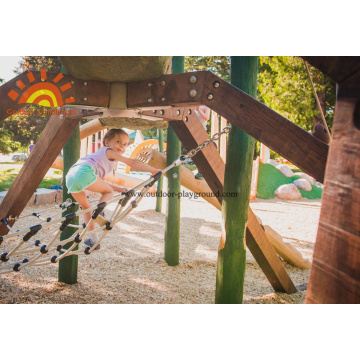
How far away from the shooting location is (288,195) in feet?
33.2

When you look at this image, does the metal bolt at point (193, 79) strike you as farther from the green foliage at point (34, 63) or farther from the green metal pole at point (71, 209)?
the green metal pole at point (71, 209)

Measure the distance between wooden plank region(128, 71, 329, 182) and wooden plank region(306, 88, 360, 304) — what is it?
68cm

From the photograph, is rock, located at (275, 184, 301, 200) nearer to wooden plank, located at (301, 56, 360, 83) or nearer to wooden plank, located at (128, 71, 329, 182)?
wooden plank, located at (128, 71, 329, 182)

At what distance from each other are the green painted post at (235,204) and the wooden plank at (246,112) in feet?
1.40

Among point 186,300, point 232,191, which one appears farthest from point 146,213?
point 232,191

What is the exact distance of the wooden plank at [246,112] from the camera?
174cm

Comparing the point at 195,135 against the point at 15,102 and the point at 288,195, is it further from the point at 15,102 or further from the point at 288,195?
the point at 288,195

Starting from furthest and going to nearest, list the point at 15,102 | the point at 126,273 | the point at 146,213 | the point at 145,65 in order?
the point at 146,213 → the point at 126,273 → the point at 15,102 → the point at 145,65

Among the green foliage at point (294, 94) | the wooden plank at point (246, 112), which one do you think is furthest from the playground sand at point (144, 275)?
the green foliage at point (294, 94)

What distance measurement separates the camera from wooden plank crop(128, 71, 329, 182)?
1744 mm

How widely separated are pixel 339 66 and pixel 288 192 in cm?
948

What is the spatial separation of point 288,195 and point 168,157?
Answer: 684 cm

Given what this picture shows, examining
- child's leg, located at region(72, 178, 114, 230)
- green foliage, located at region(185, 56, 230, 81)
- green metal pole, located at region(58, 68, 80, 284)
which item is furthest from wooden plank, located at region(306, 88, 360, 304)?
green foliage, located at region(185, 56, 230, 81)

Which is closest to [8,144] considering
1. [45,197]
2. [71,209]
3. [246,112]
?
[71,209]
